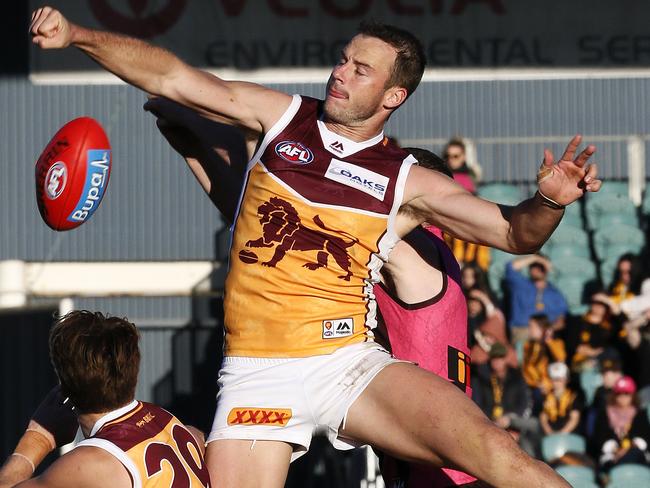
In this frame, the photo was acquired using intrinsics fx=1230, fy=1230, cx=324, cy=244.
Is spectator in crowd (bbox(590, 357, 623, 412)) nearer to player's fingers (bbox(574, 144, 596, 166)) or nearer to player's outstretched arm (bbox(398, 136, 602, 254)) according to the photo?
player's outstretched arm (bbox(398, 136, 602, 254))

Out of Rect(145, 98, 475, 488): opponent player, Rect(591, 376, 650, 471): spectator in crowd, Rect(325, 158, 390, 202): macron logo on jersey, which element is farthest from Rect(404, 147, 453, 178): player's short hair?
Rect(591, 376, 650, 471): spectator in crowd

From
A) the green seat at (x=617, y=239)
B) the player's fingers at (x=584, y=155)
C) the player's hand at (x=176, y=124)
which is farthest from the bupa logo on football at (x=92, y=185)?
the green seat at (x=617, y=239)

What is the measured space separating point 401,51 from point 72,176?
61.4 inches

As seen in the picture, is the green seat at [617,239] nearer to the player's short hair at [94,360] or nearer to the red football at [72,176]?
the red football at [72,176]

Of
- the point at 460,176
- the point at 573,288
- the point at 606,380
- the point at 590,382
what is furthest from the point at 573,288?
the point at 606,380

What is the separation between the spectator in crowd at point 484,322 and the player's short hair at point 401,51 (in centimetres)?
635

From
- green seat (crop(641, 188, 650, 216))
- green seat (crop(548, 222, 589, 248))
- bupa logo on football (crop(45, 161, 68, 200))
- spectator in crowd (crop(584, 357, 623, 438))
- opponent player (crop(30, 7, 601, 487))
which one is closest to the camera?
opponent player (crop(30, 7, 601, 487))

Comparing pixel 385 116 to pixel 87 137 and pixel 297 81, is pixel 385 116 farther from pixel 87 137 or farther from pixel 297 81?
pixel 297 81

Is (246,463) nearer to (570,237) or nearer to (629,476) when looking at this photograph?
(629,476)

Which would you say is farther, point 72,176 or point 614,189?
point 614,189

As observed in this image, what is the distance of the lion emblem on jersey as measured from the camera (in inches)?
203

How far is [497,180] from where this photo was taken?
1516cm

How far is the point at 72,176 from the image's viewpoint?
5.46m

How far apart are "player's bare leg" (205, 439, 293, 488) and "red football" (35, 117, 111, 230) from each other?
123 centimetres
